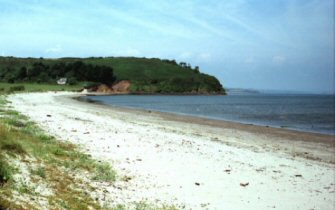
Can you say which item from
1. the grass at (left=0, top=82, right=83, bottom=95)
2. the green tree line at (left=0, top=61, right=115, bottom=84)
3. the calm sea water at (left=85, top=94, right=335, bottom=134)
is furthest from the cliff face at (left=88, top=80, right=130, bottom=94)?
the calm sea water at (left=85, top=94, right=335, bottom=134)

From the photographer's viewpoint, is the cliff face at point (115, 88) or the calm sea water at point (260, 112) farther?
the cliff face at point (115, 88)

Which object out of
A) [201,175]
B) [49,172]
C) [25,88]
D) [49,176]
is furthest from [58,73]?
[49,176]

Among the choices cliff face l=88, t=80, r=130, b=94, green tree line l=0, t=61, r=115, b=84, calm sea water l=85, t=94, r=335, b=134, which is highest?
green tree line l=0, t=61, r=115, b=84

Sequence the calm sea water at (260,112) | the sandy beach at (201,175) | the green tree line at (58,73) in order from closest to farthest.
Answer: the sandy beach at (201,175) < the calm sea water at (260,112) < the green tree line at (58,73)

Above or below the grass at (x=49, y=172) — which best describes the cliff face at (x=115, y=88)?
above

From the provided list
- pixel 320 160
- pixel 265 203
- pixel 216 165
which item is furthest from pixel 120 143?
pixel 320 160

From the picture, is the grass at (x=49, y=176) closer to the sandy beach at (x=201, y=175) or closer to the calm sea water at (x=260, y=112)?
the sandy beach at (x=201, y=175)

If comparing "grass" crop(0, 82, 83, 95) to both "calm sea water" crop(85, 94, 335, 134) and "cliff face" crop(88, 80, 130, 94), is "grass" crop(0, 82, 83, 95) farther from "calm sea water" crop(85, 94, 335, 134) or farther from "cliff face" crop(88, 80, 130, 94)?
"calm sea water" crop(85, 94, 335, 134)

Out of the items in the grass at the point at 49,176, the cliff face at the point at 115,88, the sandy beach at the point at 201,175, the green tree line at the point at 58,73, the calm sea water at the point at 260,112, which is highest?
the green tree line at the point at 58,73

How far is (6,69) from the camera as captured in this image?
16138cm

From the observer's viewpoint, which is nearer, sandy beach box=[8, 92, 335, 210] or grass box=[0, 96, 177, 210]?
grass box=[0, 96, 177, 210]

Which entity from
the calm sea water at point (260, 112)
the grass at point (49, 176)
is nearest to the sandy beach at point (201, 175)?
the grass at point (49, 176)

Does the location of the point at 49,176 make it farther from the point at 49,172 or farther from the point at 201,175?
the point at 201,175

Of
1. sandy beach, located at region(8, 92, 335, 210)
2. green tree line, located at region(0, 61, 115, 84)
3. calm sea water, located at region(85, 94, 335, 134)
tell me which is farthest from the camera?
green tree line, located at region(0, 61, 115, 84)
